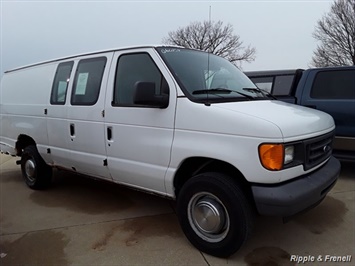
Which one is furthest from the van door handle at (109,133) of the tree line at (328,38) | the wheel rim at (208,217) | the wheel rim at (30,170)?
the tree line at (328,38)

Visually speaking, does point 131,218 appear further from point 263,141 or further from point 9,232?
point 263,141

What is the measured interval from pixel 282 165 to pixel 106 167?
2157 millimetres

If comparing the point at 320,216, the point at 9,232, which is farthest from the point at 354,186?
the point at 9,232

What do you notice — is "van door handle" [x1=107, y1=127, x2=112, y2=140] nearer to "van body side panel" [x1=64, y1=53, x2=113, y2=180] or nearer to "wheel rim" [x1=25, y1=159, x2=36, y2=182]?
"van body side panel" [x1=64, y1=53, x2=113, y2=180]

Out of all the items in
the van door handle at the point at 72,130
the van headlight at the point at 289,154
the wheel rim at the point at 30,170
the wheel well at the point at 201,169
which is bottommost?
the wheel rim at the point at 30,170

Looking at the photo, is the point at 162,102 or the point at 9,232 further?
the point at 9,232

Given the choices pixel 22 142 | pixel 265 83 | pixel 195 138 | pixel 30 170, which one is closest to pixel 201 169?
pixel 195 138

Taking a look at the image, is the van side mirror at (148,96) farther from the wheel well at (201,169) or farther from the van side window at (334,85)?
the van side window at (334,85)

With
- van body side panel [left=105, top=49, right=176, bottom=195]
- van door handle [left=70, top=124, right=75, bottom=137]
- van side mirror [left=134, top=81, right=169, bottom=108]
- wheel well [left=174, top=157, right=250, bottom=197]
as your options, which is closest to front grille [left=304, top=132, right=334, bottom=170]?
wheel well [left=174, top=157, right=250, bottom=197]

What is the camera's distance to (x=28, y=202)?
4.76 m

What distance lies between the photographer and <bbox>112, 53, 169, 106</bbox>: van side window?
3.46 metres

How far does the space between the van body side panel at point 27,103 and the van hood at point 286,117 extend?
307cm

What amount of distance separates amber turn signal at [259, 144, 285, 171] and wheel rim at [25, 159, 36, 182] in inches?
153

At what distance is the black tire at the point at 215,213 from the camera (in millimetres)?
2844
